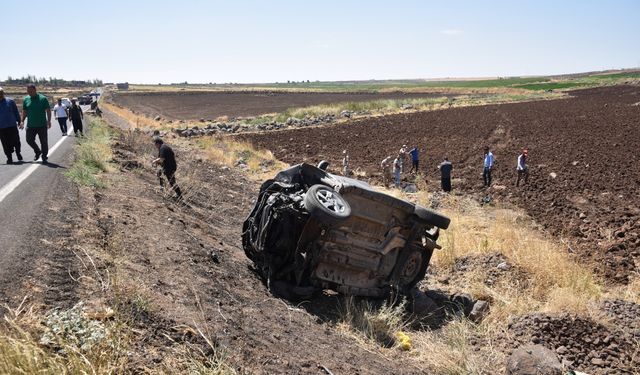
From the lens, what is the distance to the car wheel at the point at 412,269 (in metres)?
7.31

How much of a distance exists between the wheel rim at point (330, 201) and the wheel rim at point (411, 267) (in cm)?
157

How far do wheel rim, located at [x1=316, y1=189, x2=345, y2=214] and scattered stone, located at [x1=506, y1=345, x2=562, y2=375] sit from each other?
7.63 ft

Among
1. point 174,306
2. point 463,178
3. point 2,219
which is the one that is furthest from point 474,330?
point 463,178

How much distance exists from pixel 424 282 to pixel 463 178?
11148 millimetres

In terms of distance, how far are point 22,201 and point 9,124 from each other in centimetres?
410

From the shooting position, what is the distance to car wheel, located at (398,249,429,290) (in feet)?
24.0

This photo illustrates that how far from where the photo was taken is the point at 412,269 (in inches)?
293

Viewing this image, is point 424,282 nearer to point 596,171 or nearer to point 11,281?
point 11,281

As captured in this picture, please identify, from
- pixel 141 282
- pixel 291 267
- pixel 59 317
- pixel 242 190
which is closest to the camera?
pixel 59 317

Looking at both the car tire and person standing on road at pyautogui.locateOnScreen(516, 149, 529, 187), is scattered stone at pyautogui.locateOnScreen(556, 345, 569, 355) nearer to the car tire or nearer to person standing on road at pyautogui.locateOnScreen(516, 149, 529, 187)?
the car tire

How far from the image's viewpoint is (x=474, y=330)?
678 centimetres

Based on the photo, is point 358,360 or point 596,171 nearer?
point 358,360

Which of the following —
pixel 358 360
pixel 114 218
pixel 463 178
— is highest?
pixel 114 218

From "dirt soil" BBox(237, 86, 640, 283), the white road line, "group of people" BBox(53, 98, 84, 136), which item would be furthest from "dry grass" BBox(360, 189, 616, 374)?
"group of people" BBox(53, 98, 84, 136)
